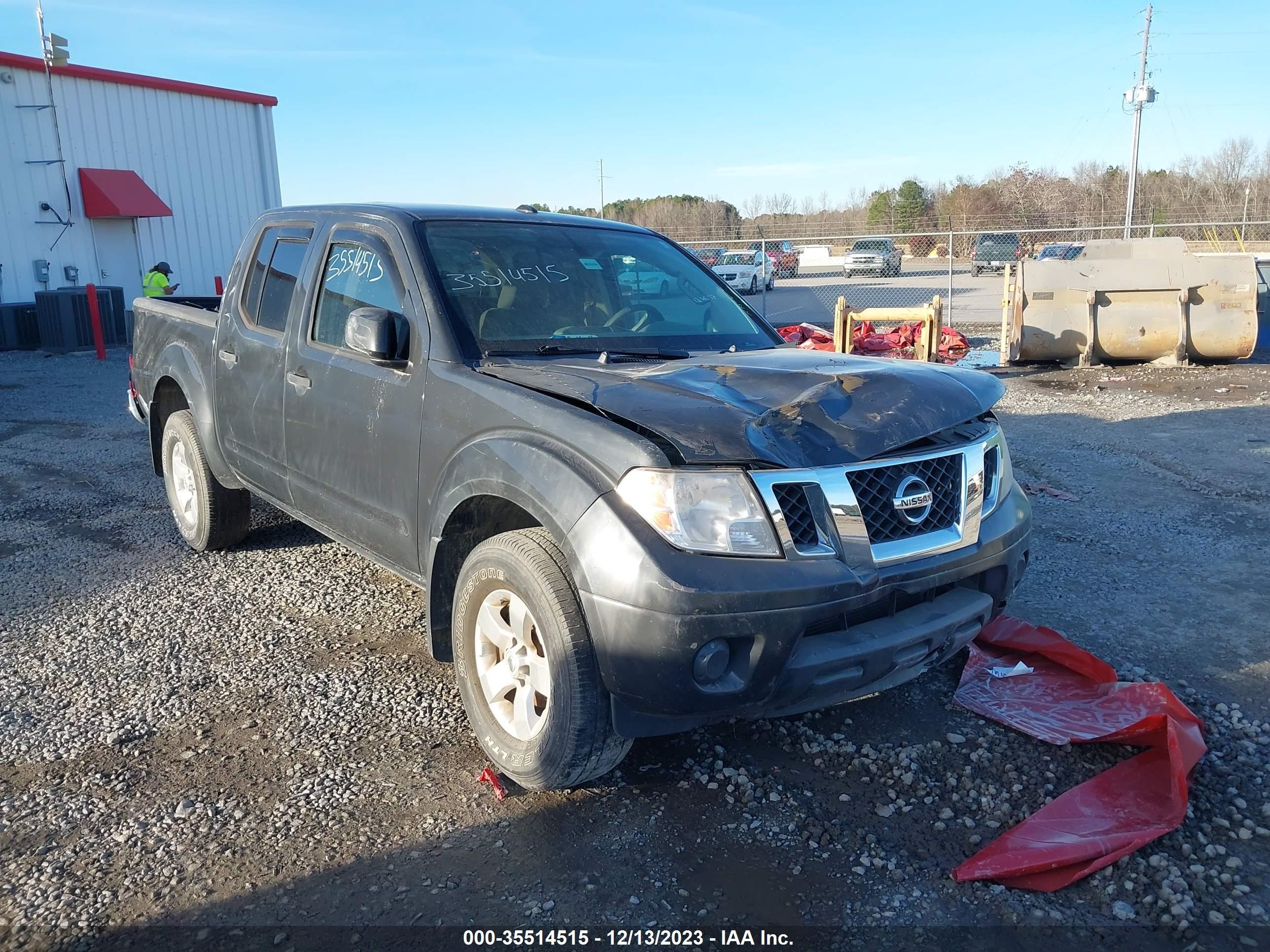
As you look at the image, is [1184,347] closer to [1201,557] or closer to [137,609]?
[1201,557]

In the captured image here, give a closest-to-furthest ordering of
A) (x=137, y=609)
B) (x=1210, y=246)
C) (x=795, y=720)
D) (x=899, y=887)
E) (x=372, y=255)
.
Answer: (x=899, y=887), (x=795, y=720), (x=372, y=255), (x=137, y=609), (x=1210, y=246)

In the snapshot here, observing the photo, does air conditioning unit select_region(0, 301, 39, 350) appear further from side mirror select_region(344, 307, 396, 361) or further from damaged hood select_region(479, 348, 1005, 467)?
damaged hood select_region(479, 348, 1005, 467)

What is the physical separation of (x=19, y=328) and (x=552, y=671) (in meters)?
19.8

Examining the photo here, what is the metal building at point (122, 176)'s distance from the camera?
20.6 meters

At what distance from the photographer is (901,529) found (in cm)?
295

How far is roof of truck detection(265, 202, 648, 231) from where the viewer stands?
13.3 feet

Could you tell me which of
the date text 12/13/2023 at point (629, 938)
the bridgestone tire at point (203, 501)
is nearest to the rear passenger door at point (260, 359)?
the bridgestone tire at point (203, 501)

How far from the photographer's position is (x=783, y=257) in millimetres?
31750

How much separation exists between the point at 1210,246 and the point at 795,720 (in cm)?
3103

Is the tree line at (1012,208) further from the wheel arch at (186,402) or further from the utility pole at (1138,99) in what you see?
the wheel arch at (186,402)

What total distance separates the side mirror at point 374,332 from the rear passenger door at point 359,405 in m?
0.05

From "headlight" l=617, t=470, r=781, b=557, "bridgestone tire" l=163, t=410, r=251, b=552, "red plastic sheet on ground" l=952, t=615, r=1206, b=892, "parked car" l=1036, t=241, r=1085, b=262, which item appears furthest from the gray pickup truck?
"parked car" l=1036, t=241, r=1085, b=262

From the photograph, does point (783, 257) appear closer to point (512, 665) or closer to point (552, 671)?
point (512, 665)

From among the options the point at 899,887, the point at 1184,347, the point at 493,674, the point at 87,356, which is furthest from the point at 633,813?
the point at 87,356
